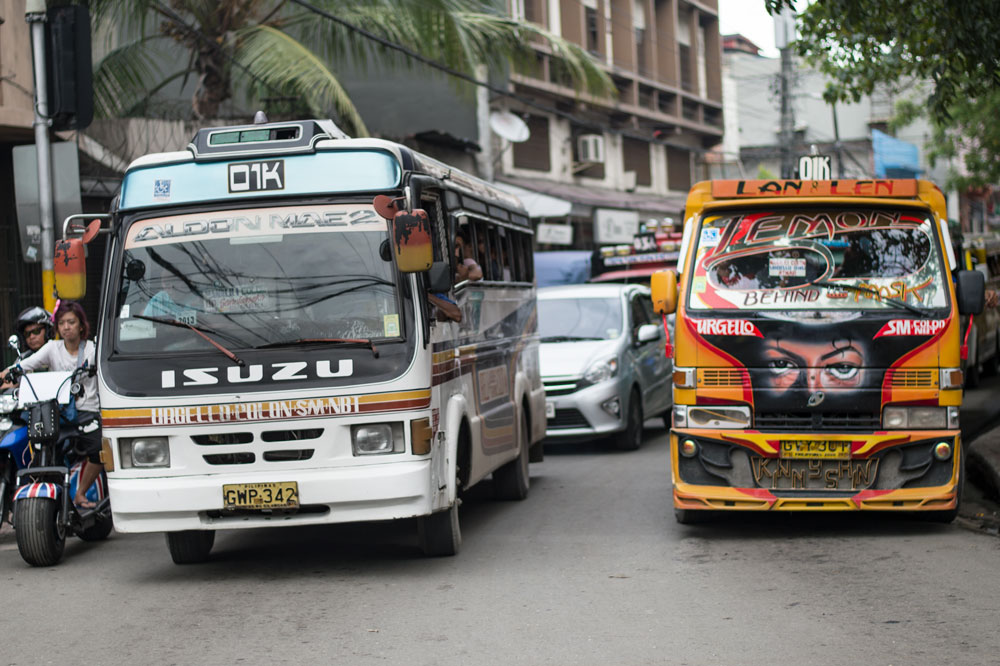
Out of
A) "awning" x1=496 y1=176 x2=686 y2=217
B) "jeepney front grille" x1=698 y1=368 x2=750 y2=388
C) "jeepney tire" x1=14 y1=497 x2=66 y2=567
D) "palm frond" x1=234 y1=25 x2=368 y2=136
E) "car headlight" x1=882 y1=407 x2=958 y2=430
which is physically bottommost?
"jeepney tire" x1=14 y1=497 x2=66 y2=567

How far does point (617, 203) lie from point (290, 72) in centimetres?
1850

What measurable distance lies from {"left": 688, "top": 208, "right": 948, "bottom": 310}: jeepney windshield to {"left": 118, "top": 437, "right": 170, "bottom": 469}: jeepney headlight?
3542 millimetres

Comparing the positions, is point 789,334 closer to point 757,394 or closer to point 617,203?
Result: point 757,394

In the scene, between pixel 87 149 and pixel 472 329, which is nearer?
pixel 472 329

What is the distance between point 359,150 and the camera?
319 inches

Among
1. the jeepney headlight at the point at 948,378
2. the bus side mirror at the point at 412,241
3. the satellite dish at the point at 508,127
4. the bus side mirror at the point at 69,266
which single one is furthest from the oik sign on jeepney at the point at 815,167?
the satellite dish at the point at 508,127

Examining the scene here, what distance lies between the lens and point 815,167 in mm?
11320

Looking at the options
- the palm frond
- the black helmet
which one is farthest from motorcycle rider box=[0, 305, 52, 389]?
the palm frond

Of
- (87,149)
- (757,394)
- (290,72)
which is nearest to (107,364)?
(757,394)

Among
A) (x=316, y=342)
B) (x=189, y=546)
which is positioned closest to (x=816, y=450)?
(x=316, y=342)

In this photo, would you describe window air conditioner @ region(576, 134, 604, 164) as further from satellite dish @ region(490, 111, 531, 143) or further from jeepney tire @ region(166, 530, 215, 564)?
jeepney tire @ region(166, 530, 215, 564)

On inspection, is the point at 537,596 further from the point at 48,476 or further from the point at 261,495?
Result: the point at 48,476

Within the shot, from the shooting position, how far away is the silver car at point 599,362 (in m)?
14.5

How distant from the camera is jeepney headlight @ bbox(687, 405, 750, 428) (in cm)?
866
